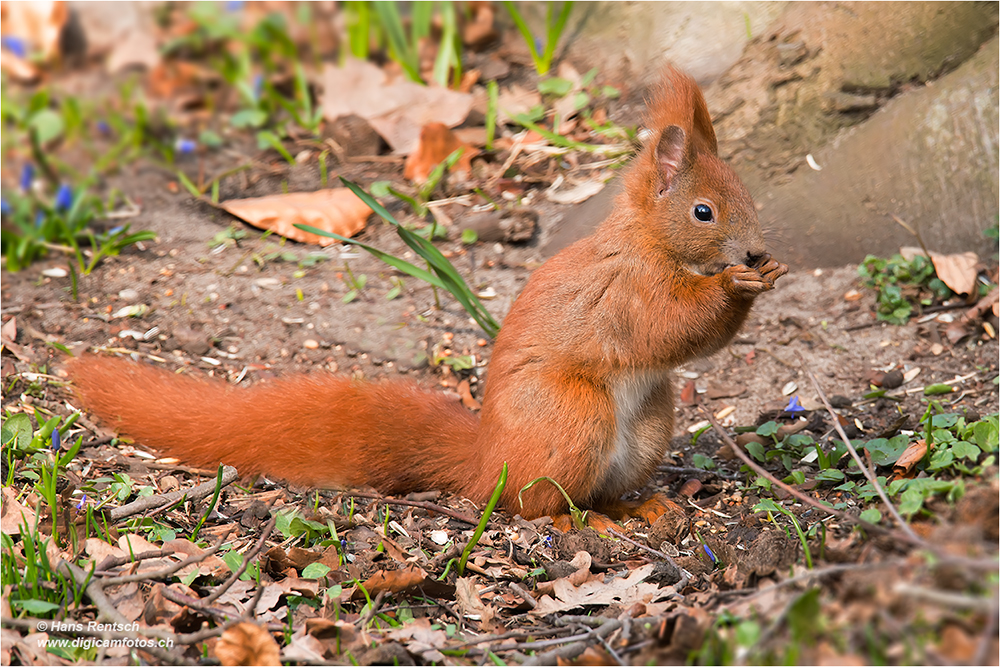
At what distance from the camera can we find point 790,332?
3.88 meters

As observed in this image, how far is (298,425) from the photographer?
9.41ft

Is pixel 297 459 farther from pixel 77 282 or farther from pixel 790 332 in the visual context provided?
pixel 790 332

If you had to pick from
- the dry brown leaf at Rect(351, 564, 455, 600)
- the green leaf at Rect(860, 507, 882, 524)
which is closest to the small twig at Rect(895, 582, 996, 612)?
the green leaf at Rect(860, 507, 882, 524)

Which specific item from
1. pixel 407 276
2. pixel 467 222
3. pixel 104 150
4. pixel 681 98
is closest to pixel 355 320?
pixel 407 276

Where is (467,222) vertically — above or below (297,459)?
above

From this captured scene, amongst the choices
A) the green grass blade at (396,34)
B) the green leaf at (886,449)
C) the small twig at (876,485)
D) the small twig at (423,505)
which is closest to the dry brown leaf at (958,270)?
the green leaf at (886,449)

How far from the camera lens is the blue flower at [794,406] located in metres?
3.37

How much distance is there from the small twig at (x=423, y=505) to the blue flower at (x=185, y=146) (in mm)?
3092

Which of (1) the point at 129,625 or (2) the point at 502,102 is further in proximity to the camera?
(2) the point at 502,102

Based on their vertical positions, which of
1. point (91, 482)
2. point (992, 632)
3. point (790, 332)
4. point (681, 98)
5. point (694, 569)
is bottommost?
point (91, 482)

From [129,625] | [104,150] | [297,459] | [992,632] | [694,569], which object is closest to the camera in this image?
[992,632]

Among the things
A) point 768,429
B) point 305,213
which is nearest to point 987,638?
point 768,429

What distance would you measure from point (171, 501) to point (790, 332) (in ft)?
8.64

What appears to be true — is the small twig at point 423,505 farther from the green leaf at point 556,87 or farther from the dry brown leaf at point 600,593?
the green leaf at point 556,87
